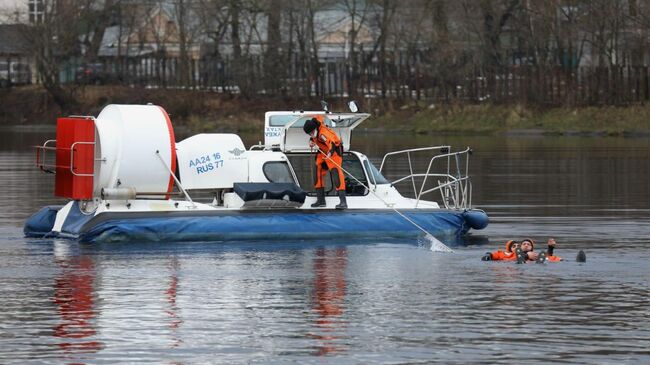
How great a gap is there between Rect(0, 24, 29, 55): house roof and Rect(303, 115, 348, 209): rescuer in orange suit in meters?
52.6

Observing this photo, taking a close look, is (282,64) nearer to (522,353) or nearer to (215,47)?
(215,47)

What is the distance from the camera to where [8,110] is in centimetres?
7550

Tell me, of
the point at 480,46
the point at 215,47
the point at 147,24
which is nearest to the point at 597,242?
the point at 480,46

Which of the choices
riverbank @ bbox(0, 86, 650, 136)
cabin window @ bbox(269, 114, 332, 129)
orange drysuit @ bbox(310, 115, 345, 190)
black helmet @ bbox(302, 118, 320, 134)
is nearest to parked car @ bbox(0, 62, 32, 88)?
riverbank @ bbox(0, 86, 650, 136)

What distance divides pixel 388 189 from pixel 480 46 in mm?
46353

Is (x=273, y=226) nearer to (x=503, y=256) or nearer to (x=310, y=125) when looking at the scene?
(x=310, y=125)

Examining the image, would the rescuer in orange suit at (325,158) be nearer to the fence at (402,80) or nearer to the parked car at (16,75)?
the fence at (402,80)

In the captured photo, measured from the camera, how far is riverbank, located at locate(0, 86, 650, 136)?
6525 centimetres

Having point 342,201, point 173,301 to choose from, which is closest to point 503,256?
point 342,201

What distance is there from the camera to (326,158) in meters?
25.1

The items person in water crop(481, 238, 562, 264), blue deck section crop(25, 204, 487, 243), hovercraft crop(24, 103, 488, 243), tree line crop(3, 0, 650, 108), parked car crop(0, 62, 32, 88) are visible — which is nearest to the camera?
person in water crop(481, 238, 562, 264)

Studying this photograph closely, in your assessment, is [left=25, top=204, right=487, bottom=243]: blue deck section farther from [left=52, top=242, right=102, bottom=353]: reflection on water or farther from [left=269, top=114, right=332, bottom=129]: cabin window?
[left=269, top=114, right=332, bottom=129]: cabin window

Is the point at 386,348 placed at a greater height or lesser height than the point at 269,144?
lesser

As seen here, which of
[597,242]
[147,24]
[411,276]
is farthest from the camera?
[147,24]
